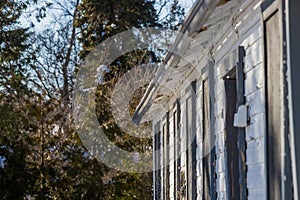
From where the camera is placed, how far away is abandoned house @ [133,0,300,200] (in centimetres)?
328

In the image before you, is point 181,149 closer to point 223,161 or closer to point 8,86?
point 223,161

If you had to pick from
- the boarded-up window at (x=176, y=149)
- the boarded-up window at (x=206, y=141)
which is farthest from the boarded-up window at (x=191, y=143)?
the boarded-up window at (x=176, y=149)

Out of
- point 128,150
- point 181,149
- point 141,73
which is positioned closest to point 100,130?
point 128,150

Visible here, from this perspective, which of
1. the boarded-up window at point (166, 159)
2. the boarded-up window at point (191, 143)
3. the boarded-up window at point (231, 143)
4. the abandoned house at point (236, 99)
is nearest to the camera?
the abandoned house at point (236, 99)

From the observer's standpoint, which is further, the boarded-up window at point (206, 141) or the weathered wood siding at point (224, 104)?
the boarded-up window at point (206, 141)

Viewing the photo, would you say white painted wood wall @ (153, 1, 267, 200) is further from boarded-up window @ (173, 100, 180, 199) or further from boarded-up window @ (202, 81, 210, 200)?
boarded-up window @ (173, 100, 180, 199)

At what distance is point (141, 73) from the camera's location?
18.5 meters

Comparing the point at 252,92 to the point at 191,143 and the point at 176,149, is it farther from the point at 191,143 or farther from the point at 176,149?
the point at 176,149

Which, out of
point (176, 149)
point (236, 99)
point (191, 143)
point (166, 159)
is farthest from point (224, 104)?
point (166, 159)

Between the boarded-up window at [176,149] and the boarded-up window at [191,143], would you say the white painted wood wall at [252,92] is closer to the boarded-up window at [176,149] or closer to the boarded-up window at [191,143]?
the boarded-up window at [191,143]

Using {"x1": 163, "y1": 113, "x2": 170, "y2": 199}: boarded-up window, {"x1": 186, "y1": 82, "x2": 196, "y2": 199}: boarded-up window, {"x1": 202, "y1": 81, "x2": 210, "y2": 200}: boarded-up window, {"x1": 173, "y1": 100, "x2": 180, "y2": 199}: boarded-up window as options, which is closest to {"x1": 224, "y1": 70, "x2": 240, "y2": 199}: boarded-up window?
{"x1": 202, "y1": 81, "x2": 210, "y2": 200}: boarded-up window

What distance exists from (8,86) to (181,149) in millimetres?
5281

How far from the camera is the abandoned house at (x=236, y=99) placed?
3275mm

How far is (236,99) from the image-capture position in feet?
16.8
